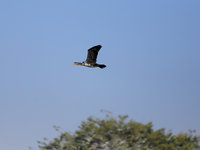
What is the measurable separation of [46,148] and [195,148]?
10.8 m

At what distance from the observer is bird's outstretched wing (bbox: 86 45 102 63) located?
27125 millimetres

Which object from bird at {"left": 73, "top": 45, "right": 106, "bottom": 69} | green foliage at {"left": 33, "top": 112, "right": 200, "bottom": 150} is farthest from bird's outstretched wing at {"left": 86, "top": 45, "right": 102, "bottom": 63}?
green foliage at {"left": 33, "top": 112, "right": 200, "bottom": 150}

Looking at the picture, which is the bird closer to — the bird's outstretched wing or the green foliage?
the bird's outstretched wing

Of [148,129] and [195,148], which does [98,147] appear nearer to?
[148,129]

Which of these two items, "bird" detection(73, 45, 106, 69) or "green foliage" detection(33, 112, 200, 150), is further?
"bird" detection(73, 45, 106, 69)

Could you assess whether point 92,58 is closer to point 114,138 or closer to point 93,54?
point 93,54

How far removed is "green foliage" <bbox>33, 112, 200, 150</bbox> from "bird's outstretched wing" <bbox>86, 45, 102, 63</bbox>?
5222mm

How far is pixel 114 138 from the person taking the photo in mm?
23562

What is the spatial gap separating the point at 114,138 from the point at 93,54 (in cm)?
722

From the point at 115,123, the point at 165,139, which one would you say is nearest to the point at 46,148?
the point at 115,123

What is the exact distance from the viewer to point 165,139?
24.9 metres

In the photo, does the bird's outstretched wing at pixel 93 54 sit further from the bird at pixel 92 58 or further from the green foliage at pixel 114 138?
the green foliage at pixel 114 138

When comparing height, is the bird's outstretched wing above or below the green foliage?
above

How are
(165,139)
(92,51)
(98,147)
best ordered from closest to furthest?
(98,147) < (165,139) < (92,51)
